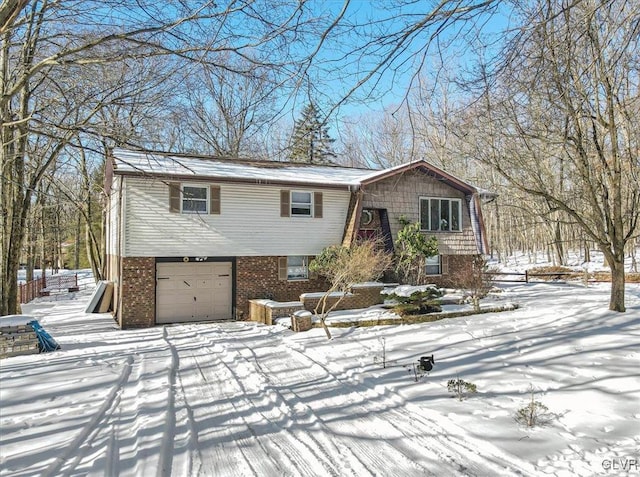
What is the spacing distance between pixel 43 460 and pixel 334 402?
336cm

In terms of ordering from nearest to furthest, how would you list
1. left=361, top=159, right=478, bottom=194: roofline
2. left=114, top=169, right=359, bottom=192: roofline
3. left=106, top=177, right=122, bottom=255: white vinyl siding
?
left=114, top=169, right=359, bottom=192: roofline < left=106, top=177, right=122, bottom=255: white vinyl siding < left=361, top=159, right=478, bottom=194: roofline


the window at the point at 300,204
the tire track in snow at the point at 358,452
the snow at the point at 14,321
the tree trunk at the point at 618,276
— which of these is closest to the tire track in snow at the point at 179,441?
the tire track in snow at the point at 358,452

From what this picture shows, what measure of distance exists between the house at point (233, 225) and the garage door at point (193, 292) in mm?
35

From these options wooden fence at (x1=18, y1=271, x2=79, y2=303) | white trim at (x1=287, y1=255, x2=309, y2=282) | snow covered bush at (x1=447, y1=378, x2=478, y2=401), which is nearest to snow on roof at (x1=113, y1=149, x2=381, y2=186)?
white trim at (x1=287, y1=255, x2=309, y2=282)

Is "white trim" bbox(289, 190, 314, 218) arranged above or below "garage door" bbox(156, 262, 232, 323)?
above

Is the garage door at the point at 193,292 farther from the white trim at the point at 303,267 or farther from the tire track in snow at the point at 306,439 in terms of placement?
the tire track in snow at the point at 306,439

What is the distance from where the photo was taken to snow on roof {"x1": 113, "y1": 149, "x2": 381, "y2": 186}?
12883mm

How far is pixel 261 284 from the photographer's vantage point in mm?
14977

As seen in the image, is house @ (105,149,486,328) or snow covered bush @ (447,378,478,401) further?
house @ (105,149,486,328)

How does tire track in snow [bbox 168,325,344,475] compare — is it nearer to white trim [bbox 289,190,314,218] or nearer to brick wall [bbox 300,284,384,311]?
brick wall [bbox 300,284,384,311]

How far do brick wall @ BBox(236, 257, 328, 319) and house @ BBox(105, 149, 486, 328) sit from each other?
0.04 m

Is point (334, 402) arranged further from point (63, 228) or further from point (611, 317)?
point (63, 228)
